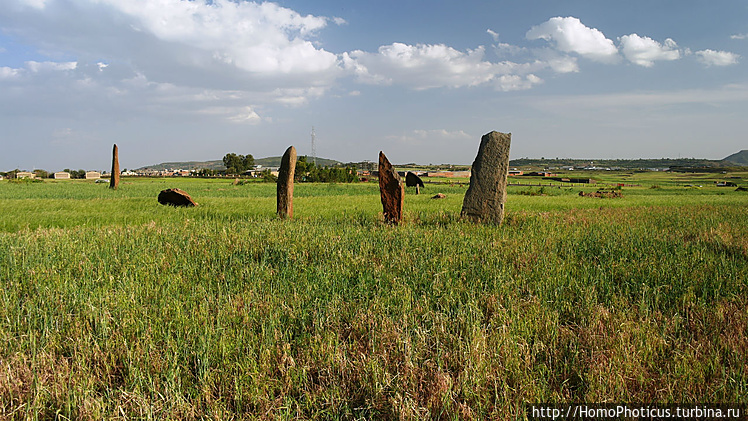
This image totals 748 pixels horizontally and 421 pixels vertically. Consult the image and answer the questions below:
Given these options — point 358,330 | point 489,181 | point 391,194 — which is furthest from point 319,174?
point 358,330

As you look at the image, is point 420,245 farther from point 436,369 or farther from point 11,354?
point 11,354

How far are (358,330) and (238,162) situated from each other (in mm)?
127263

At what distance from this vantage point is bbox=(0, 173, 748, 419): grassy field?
104 inches

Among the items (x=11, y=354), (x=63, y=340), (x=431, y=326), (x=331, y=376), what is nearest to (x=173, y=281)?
(x=63, y=340)

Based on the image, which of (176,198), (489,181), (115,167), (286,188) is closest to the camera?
(489,181)

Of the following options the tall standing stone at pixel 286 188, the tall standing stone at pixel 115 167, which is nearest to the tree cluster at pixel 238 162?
the tall standing stone at pixel 115 167

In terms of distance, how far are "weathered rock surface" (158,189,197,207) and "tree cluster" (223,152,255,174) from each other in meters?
107

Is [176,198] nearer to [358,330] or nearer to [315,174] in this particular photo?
[358,330]

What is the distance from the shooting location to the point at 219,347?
10.4ft

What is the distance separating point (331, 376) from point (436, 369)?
771mm

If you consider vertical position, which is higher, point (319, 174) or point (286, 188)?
point (319, 174)

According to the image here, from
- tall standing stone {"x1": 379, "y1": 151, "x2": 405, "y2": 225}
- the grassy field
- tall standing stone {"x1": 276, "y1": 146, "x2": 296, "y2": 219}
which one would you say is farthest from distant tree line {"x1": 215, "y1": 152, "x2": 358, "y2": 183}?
the grassy field

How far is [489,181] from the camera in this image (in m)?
10.7

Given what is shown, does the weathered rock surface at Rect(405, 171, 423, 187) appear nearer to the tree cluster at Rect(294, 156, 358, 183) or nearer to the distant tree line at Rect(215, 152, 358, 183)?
the distant tree line at Rect(215, 152, 358, 183)
